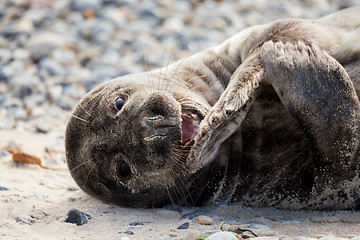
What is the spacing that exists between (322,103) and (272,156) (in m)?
0.54

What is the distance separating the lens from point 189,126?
10.4 ft

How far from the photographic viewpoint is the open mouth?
312cm

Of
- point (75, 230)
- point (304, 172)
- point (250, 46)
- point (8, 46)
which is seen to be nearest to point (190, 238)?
point (75, 230)

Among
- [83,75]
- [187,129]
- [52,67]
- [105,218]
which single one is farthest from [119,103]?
[52,67]

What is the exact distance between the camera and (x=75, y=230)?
9.95ft

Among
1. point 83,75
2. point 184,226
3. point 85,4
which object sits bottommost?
point 184,226

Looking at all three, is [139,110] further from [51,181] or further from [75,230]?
[51,181]

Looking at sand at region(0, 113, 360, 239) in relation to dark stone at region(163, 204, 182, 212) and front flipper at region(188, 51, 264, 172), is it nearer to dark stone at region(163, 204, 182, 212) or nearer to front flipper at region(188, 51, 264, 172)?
dark stone at region(163, 204, 182, 212)

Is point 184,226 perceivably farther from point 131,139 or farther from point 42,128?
point 42,128

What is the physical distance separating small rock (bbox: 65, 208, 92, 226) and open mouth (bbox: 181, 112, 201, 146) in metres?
0.75

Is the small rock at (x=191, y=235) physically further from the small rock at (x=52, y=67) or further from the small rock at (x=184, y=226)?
the small rock at (x=52, y=67)

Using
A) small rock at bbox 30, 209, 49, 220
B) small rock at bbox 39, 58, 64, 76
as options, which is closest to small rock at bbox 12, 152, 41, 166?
small rock at bbox 30, 209, 49, 220

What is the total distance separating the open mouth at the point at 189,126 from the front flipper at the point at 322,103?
495 mm

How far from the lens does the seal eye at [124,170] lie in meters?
3.27
